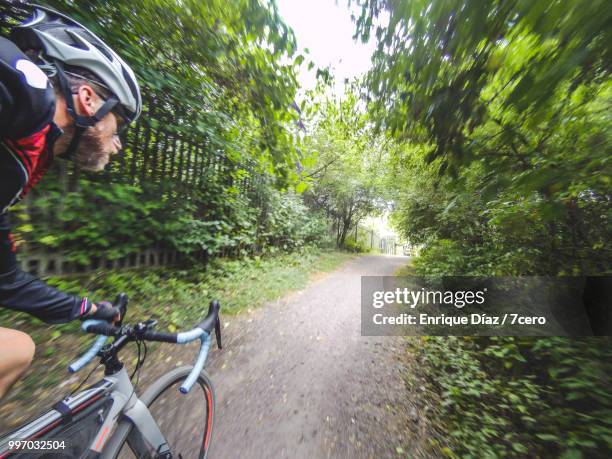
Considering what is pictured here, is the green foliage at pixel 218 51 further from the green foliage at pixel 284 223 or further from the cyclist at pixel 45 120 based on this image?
the green foliage at pixel 284 223

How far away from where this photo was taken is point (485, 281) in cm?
433

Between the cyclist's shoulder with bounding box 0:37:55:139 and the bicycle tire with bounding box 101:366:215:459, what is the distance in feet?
4.81

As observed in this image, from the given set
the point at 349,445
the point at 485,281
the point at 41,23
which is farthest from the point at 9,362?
the point at 485,281

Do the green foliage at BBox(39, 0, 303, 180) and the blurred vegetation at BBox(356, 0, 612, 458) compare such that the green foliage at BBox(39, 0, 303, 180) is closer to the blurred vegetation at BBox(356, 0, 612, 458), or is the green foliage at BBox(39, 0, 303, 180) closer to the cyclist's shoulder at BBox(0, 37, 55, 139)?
the blurred vegetation at BBox(356, 0, 612, 458)

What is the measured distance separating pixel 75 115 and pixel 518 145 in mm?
3136

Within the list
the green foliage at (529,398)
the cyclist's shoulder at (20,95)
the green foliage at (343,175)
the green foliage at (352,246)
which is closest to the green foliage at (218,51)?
the green foliage at (343,175)

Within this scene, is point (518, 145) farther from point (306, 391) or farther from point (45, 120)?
point (306, 391)

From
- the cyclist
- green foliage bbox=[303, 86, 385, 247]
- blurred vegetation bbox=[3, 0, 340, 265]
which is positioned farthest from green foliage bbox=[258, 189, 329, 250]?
the cyclist

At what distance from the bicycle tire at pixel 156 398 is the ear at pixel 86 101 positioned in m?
1.57

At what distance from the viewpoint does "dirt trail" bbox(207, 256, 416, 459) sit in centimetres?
189

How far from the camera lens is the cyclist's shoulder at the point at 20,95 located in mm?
747

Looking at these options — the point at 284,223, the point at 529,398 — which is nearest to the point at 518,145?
the point at 529,398

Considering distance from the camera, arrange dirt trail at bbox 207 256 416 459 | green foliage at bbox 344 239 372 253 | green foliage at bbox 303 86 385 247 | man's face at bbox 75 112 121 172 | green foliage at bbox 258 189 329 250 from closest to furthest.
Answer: man's face at bbox 75 112 121 172
dirt trail at bbox 207 256 416 459
green foliage at bbox 303 86 385 247
green foliage at bbox 258 189 329 250
green foliage at bbox 344 239 372 253

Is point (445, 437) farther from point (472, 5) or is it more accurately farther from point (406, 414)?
point (472, 5)
